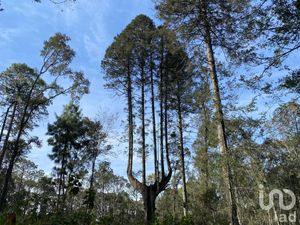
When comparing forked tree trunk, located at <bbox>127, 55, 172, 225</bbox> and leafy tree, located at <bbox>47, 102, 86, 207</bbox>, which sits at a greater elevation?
leafy tree, located at <bbox>47, 102, 86, 207</bbox>

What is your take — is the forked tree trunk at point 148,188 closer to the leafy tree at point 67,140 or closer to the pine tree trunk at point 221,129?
the pine tree trunk at point 221,129

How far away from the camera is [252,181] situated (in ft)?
29.3

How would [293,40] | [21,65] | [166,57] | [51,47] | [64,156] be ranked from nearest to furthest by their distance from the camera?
[293,40] < [166,57] < [51,47] < [21,65] < [64,156]

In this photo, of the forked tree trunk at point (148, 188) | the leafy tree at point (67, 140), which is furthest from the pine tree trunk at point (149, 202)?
the leafy tree at point (67, 140)

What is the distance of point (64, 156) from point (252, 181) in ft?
54.8

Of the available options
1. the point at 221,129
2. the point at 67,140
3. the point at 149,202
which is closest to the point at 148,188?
the point at 149,202

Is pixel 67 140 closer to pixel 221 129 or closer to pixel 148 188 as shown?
pixel 148 188

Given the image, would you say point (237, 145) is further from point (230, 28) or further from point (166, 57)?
point (166, 57)

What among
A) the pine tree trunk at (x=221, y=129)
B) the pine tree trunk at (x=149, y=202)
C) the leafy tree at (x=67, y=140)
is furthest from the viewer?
the leafy tree at (x=67, y=140)

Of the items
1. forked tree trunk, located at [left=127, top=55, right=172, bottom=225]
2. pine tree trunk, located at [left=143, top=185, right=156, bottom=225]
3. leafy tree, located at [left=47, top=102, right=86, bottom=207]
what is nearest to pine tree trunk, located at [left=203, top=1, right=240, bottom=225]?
forked tree trunk, located at [left=127, top=55, right=172, bottom=225]

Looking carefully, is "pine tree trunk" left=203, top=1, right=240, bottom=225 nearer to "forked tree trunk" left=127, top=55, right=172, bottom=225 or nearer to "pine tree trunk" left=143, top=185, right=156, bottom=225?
"forked tree trunk" left=127, top=55, right=172, bottom=225

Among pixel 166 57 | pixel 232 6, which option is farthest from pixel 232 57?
pixel 166 57

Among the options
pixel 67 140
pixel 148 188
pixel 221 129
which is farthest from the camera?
pixel 67 140

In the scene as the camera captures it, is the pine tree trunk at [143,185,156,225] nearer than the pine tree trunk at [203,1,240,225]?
No
